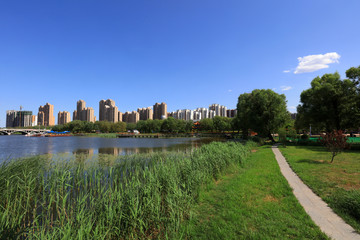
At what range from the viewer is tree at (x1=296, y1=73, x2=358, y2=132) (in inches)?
894

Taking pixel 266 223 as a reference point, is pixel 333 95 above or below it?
above

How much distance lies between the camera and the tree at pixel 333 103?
22.7 m

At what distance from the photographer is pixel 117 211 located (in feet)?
14.2

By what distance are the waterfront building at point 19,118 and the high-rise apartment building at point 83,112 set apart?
4905 cm

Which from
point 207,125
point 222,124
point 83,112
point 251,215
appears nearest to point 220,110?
point 207,125

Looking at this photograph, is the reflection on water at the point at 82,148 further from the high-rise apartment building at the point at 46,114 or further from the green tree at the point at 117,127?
the high-rise apartment building at the point at 46,114

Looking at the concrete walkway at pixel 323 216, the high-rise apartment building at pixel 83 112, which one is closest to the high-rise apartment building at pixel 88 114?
the high-rise apartment building at pixel 83 112

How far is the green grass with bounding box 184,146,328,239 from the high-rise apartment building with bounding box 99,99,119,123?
156857 mm

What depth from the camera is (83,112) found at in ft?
530

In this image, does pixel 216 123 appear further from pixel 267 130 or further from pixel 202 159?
pixel 202 159

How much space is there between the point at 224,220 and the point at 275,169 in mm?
6881

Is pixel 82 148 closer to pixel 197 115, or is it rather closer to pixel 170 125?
pixel 170 125

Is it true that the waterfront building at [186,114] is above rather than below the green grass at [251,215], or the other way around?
above

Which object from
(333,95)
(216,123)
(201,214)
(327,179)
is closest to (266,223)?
(201,214)
